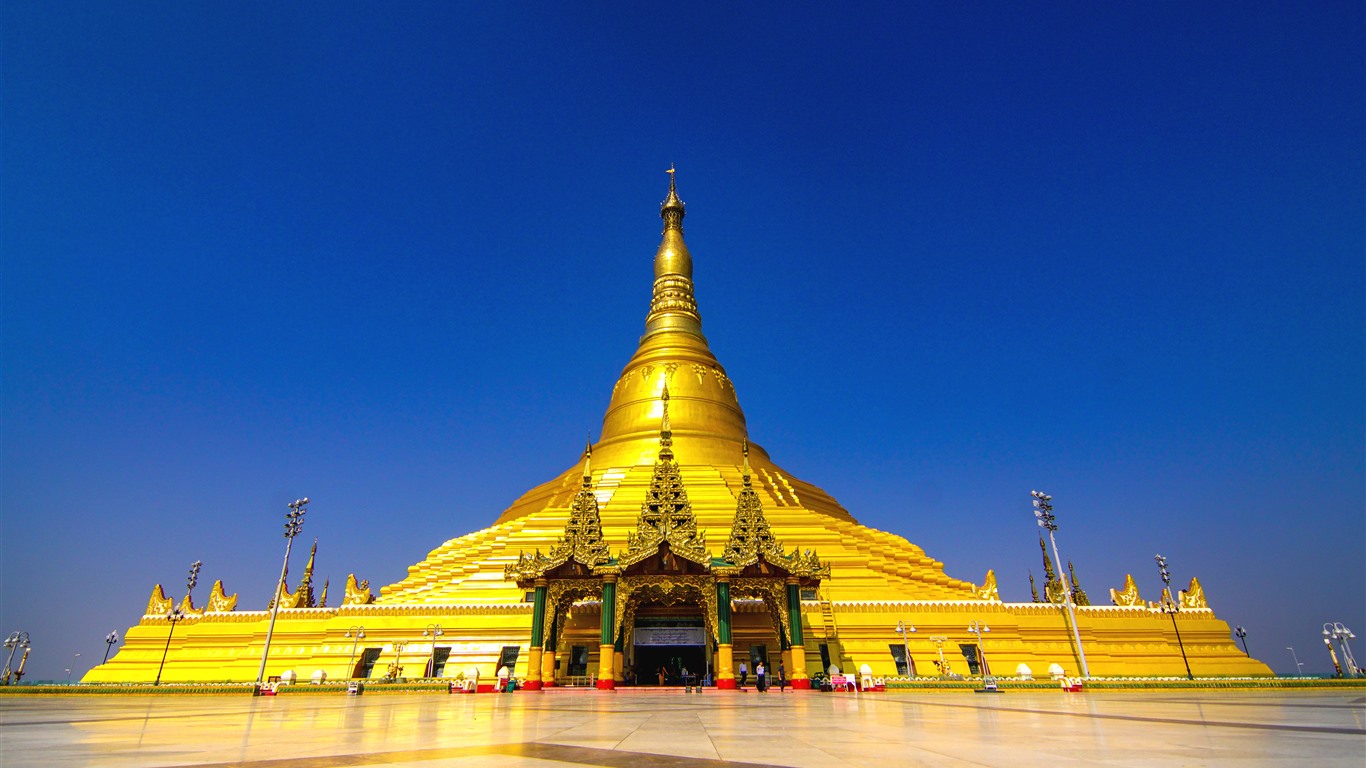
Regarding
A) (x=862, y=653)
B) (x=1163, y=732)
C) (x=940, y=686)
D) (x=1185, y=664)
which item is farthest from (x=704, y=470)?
(x=1163, y=732)

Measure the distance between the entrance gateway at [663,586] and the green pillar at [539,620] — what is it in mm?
29

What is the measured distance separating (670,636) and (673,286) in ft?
94.3

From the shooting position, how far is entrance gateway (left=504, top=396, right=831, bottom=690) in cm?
1886

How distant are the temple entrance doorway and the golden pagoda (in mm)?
64

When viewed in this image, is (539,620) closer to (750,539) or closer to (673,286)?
(750,539)

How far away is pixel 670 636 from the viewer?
69.1ft

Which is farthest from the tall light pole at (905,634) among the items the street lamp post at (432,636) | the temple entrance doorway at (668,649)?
the street lamp post at (432,636)

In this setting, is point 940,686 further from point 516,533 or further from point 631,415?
point 631,415

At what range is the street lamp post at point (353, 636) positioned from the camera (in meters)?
21.8

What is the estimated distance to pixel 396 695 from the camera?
18297 mm

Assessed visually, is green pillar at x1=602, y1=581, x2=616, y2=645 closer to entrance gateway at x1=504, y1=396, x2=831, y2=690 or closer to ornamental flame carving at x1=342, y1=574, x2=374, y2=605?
entrance gateway at x1=504, y1=396, x2=831, y2=690

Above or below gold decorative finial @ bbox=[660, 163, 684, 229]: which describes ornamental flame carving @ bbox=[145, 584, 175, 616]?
below

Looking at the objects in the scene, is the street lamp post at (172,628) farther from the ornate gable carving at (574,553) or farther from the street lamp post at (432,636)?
the ornate gable carving at (574,553)

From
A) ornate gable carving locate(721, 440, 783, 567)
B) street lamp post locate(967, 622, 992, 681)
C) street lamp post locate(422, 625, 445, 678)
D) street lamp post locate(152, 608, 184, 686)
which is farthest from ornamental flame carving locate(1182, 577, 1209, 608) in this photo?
street lamp post locate(152, 608, 184, 686)
